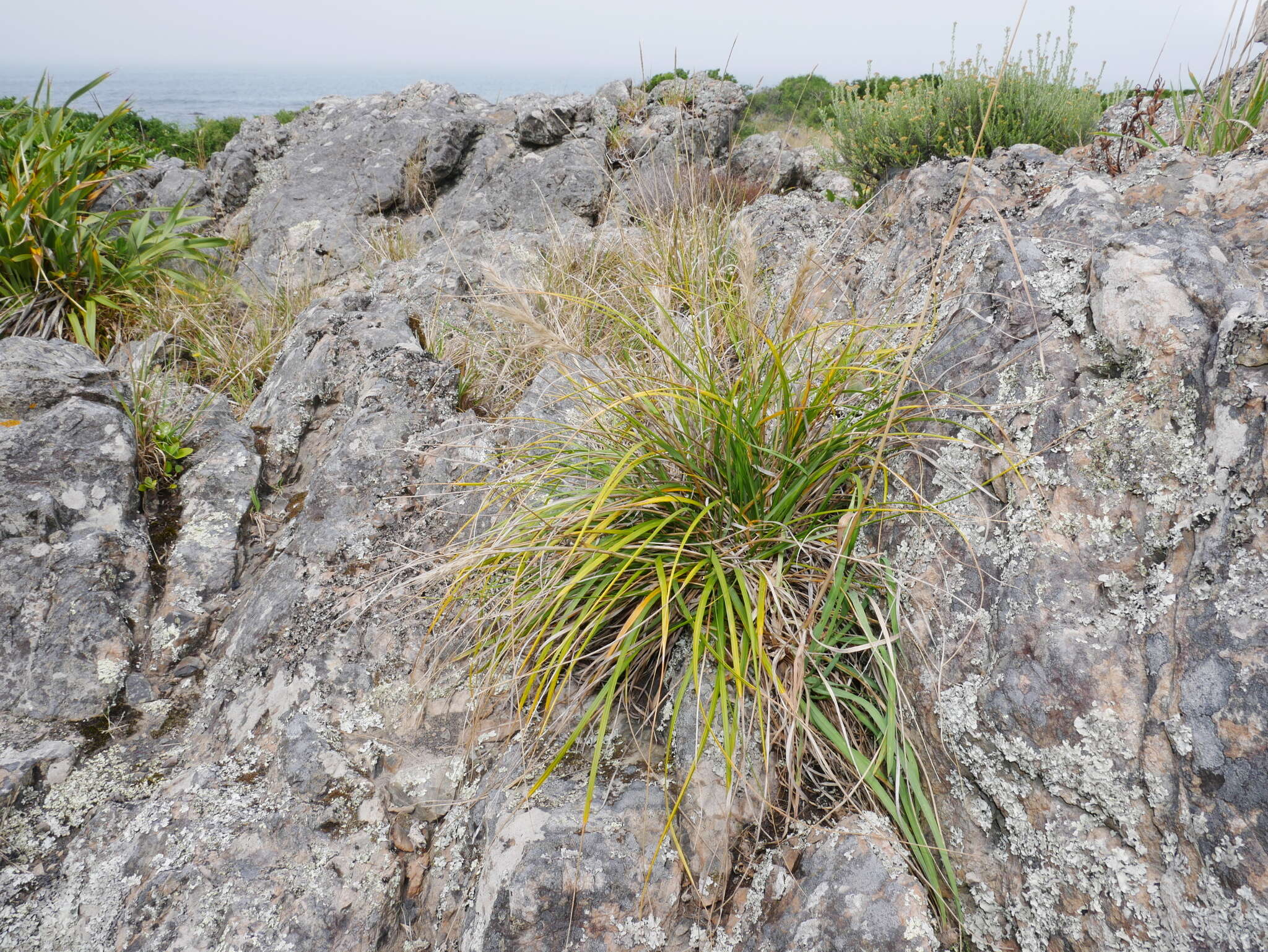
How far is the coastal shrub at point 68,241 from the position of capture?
4363 millimetres

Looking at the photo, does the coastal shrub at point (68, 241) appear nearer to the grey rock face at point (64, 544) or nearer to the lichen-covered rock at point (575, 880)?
the grey rock face at point (64, 544)

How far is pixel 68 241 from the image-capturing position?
4598 millimetres

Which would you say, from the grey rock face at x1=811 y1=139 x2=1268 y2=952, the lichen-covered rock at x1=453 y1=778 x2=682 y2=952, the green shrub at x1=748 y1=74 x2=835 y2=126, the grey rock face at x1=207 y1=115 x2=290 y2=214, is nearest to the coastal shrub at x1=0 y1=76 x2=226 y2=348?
the grey rock face at x1=207 y1=115 x2=290 y2=214

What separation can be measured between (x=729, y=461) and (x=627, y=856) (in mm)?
1137

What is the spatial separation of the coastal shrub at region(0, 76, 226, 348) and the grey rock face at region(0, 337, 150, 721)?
80.0 inches

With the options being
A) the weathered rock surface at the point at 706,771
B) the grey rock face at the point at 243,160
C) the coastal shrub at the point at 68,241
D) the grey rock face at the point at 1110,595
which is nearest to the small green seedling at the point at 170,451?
the weathered rock surface at the point at 706,771

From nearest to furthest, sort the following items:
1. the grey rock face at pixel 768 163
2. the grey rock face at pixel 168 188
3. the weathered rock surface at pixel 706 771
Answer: the weathered rock surface at pixel 706 771
the grey rock face at pixel 768 163
the grey rock face at pixel 168 188

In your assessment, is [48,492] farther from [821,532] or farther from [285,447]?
[821,532]

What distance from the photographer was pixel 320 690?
209 centimetres

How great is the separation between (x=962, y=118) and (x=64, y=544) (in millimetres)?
5931

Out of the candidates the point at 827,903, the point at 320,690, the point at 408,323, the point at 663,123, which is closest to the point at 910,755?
the point at 827,903

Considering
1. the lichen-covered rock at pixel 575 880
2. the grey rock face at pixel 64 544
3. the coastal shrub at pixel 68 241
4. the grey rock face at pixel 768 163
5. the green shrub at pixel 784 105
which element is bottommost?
the lichen-covered rock at pixel 575 880

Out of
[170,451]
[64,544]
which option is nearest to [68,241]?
[170,451]

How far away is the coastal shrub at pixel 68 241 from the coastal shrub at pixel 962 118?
5352mm
